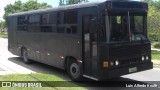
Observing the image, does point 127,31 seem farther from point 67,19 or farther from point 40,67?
point 40,67

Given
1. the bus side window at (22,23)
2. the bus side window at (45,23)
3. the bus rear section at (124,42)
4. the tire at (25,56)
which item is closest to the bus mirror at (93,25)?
the bus rear section at (124,42)

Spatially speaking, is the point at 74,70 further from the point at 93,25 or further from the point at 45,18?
the point at 45,18

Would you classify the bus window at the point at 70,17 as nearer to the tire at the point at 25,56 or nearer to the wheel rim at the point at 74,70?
the wheel rim at the point at 74,70

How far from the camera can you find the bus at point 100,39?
9406 millimetres

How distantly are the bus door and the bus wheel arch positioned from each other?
1.68 feet

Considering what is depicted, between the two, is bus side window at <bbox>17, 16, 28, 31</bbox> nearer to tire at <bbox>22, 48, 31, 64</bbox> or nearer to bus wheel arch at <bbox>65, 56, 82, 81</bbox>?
tire at <bbox>22, 48, 31, 64</bbox>

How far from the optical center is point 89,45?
999 cm

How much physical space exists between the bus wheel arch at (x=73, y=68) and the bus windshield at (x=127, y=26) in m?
1.97

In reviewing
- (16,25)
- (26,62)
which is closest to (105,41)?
(26,62)

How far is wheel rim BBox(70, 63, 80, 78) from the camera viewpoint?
10.9 m

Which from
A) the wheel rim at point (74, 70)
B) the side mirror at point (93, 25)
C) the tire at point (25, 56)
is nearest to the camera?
the side mirror at point (93, 25)

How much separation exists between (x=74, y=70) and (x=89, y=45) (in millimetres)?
1613

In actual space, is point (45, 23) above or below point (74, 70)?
above

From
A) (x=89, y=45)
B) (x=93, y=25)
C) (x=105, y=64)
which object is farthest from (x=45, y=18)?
(x=105, y=64)
